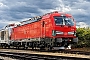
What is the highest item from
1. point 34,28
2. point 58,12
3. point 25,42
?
point 58,12

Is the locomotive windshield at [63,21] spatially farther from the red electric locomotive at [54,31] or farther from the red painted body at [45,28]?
the red painted body at [45,28]

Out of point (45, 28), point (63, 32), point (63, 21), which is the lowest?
point (63, 32)

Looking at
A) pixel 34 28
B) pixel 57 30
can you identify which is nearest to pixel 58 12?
pixel 57 30

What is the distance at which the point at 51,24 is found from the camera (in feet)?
63.8

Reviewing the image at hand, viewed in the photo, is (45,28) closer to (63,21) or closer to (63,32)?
(63,21)

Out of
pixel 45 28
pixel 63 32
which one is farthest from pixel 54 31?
pixel 45 28

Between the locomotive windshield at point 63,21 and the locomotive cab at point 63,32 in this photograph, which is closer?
the locomotive cab at point 63,32

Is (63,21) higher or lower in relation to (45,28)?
higher

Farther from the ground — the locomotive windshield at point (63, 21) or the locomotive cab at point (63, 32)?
the locomotive windshield at point (63, 21)

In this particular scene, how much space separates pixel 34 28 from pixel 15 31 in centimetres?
794

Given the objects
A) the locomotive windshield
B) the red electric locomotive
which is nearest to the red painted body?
the red electric locomotive

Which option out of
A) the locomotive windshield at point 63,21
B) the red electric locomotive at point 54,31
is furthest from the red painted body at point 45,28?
the locomotive windshield at point 63,21

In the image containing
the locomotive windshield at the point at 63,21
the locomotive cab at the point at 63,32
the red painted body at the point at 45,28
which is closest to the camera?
the locomotive cab at the point at 63,32

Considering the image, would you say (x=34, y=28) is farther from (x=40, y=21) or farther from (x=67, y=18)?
(x=67, y=18)
